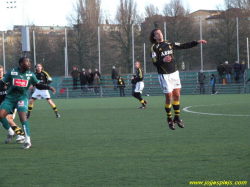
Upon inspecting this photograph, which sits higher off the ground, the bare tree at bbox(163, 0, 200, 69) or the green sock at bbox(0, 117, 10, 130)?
the bare tree at bbox(163, 0, 200, 69)

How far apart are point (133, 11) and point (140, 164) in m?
54.7

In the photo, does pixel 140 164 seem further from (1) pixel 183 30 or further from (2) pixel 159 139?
(1) pixel 183 30

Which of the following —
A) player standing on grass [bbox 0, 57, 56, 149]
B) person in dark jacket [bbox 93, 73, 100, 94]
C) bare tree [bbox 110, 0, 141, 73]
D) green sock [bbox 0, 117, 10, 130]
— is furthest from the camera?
bare tree [bbox 110, 0, 141, 73]

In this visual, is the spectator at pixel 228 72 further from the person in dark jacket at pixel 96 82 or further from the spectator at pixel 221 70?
the person in dark jacket at pixel 96 82

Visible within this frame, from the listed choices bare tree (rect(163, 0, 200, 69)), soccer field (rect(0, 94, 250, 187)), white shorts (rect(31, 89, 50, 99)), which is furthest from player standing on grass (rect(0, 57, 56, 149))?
bare tree (rect(163, 0, 200, 69))

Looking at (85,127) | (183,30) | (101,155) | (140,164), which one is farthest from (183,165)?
(183,30)

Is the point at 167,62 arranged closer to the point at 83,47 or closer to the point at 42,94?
the point at 42,94

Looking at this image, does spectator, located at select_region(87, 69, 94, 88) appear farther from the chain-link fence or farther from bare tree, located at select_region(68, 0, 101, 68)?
bare tree, located at select_region(68, 0, 101, 68)

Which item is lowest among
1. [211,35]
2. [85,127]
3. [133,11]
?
[85,127]

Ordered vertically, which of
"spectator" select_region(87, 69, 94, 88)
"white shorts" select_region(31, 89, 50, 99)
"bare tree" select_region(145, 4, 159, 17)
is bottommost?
"white shorts" select_region(31, 89, 50, 99)

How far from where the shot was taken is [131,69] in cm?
5538

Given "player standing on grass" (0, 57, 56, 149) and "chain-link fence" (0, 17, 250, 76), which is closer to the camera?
"player standing on grass" (0, 57, 56, 149)

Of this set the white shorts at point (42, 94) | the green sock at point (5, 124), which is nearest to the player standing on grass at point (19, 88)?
the green sock at point (5, 124)

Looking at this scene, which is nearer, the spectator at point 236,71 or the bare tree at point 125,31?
the spectator at point 236,71
